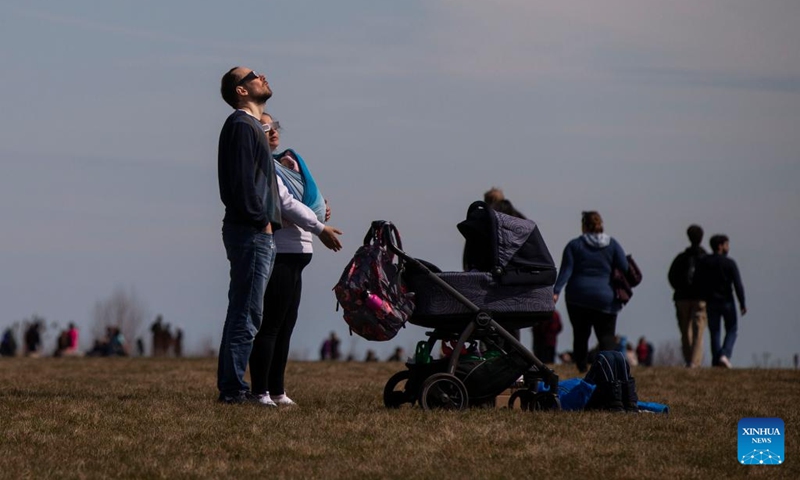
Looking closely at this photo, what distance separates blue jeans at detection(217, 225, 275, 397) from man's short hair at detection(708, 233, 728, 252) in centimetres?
1149

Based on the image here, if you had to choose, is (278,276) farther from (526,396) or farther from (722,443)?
(722,443)

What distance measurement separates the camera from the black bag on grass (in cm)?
1091

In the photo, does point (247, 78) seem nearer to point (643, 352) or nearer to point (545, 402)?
point (545, 402)

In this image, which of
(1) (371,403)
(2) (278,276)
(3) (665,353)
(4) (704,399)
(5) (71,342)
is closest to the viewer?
(2) (278,276)

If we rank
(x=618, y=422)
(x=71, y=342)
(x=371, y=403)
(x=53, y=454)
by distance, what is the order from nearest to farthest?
(x=53, y=454), (x=618, y=422), (x=371, y=403), (x=71, y=342)

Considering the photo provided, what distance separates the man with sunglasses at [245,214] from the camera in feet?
33.6

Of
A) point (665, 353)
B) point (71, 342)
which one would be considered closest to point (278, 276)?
point (71, 342)

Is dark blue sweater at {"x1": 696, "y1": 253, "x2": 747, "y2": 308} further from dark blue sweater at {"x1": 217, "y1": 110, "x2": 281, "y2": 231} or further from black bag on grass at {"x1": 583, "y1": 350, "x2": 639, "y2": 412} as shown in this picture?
dark blue sweater at {"x1": 217, "y1": 110, "x2": 281, "y2": 231}

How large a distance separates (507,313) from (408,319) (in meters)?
0.73

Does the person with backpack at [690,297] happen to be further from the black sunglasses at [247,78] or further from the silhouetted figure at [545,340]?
the black sunglasses at [247,78]

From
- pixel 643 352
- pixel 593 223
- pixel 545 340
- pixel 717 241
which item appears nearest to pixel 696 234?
pixel 717 241

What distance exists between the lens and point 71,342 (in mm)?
50125

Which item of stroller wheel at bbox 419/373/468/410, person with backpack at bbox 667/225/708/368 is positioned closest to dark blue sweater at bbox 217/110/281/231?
stroller wheel at bbox 419/373/468/410

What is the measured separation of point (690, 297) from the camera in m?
20.7
